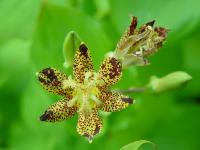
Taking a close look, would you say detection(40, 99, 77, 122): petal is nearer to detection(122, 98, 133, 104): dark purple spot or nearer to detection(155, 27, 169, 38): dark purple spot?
detection(122, 98, 133, 104): dark purple spot

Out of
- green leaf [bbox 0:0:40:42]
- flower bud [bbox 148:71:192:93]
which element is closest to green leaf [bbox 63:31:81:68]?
flower bud [bbox 148:71:192:93]

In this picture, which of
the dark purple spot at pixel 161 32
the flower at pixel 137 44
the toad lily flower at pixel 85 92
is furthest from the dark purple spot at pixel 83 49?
the dark purple spot at pixel 161 32

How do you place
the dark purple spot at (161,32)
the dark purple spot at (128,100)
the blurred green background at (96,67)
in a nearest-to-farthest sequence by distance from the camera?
the dark purple spot at (128,100), the dark purple spot at (161,32), the blurred green background at (96,67)

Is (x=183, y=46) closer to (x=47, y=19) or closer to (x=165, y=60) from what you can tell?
(x=165, y=60)

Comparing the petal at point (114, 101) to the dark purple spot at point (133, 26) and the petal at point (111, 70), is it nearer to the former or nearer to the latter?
the petal at point (111, 70)

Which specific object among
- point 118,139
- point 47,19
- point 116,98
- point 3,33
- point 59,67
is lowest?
point 116,98

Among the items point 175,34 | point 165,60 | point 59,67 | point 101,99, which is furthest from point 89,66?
point 165,60
